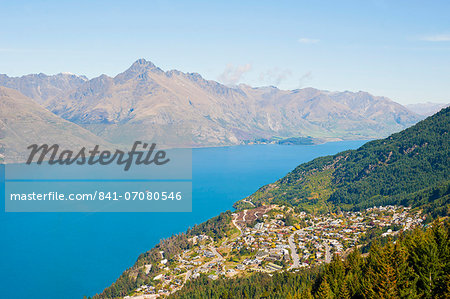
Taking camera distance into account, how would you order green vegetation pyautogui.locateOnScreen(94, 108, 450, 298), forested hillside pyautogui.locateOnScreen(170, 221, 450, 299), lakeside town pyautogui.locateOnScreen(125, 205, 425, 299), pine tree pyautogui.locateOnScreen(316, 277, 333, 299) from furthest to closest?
1. lakeside town pyautogui.locateOnScreen(125, 205, 425, 299)
2. pine tree pyautogui.locateOnScreen(316, 277, 333, 299)
3. green vegetation pyautogui.locateOnScreen(94, 108, 450, 298)
4. forested hillside pyautogui.locateOnScreen(170, 221, 450, 299)

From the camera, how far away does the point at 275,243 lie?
78.1 m

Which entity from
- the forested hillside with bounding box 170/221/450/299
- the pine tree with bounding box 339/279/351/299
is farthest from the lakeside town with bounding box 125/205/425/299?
the pine tree with bounding box 339/279/351/299

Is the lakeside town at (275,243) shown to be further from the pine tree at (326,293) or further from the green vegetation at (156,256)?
the pine tree at (326,293)

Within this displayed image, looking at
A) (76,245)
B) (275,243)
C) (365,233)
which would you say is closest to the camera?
(275,243)

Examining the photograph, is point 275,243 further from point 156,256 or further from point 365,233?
point 156,256

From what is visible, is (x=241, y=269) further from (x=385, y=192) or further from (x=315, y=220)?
(x=385, y=192)

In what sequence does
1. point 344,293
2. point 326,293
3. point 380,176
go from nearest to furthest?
point 344,293 < point 326,293 < point 380,176

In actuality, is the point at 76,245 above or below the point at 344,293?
above

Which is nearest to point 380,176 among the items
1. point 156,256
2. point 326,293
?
point 156,256

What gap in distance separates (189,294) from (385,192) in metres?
80.9

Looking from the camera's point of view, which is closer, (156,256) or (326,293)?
(326,293)

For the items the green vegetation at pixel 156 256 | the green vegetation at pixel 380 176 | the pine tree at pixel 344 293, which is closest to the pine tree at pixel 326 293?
the pine tree at pixel 344 293

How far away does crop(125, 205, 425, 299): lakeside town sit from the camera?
6650 cm

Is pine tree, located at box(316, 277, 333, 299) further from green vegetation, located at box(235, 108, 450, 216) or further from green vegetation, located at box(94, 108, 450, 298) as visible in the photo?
green vegetation, located at box(235, 108, 450, 216)
